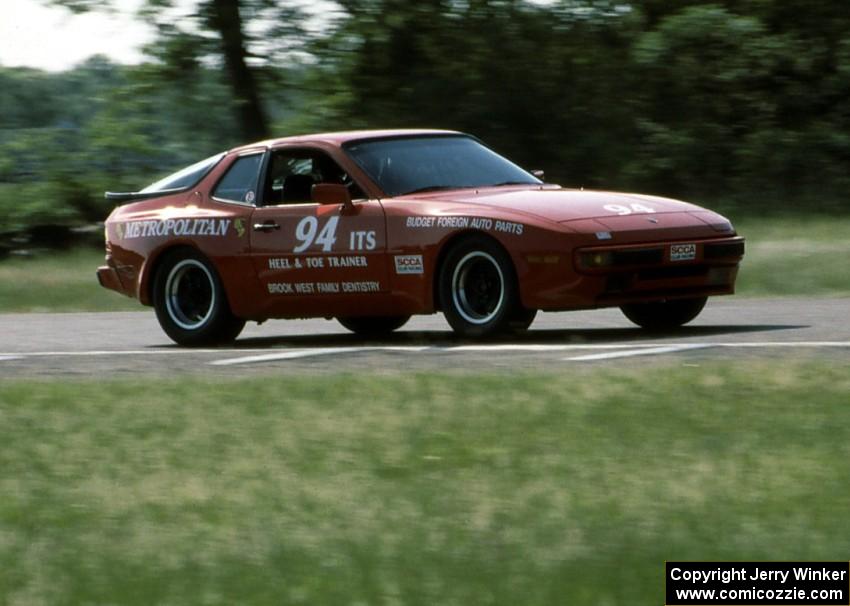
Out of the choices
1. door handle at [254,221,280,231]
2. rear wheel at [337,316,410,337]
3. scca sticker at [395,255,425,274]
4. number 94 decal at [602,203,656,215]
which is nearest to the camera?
number 94 decal at [602,203,656,215]

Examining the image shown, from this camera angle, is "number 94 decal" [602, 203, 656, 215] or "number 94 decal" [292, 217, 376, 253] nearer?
"number 94 decal" [602, 203, 656, 215]

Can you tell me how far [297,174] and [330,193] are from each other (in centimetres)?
79

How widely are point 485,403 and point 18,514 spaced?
240cm

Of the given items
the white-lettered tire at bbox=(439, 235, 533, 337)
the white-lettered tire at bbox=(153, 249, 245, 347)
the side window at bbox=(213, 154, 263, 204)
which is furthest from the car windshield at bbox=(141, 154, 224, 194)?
the white-lettered tire at bbox=(439, 235, 533, 337)

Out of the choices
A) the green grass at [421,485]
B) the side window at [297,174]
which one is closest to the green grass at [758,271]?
the side window at [297,174]

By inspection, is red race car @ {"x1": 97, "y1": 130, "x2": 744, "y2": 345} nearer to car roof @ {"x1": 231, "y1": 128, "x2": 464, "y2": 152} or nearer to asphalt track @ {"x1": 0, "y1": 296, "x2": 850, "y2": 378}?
car roof @ {"x1": 231, "y1": 128, "x2": 464, "y2": 152}

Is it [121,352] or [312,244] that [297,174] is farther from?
[121,352]

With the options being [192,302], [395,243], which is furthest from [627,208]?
[192,302]

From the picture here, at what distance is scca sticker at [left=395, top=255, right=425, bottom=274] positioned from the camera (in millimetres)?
10984

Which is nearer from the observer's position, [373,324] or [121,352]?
[121,352]

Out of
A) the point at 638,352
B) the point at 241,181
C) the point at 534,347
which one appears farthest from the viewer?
the point at 241,181

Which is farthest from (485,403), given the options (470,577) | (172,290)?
(172,290)

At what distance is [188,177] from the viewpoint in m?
12.7

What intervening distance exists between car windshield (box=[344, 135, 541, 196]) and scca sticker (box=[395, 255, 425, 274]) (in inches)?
21.3
